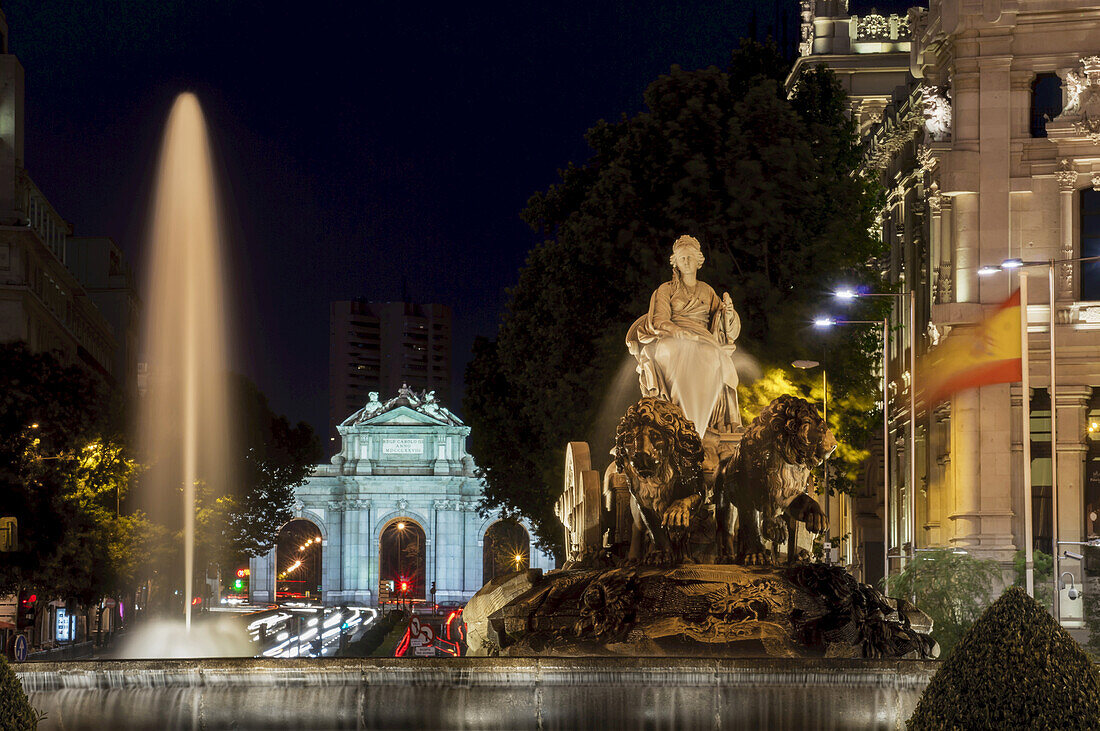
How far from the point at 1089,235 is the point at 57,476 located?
94.7ft

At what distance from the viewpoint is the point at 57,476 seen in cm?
4675

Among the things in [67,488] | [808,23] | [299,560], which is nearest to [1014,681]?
[67,488]

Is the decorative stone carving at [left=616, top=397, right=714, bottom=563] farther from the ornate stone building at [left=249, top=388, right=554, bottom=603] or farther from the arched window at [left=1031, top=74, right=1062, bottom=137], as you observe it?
the ornate stone building at [left=249, top=388, right=554, bottom=603]

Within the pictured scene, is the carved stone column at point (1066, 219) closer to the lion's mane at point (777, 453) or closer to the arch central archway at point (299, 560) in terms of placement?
the lion's mane at point (777, 453)

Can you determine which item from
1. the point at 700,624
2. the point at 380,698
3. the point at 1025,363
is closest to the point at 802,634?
the point at 700,624

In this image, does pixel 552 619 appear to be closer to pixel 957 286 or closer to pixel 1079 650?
pixel 1079 650

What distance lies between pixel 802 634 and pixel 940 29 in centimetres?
2994

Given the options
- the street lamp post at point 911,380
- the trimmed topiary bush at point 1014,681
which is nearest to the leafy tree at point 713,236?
the street lamp post at point 911,380

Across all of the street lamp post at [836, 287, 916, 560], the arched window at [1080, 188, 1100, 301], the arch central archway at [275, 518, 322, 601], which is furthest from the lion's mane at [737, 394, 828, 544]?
the arch central archway at [275, 518, 322, 601]

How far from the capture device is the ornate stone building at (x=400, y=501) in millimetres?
133625

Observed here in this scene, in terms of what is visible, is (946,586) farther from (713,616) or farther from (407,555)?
(407,555)

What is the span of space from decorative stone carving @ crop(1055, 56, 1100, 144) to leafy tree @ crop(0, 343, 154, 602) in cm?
2848

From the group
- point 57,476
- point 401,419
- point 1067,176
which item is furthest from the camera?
point 401,419

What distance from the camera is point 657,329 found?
2055 cm
